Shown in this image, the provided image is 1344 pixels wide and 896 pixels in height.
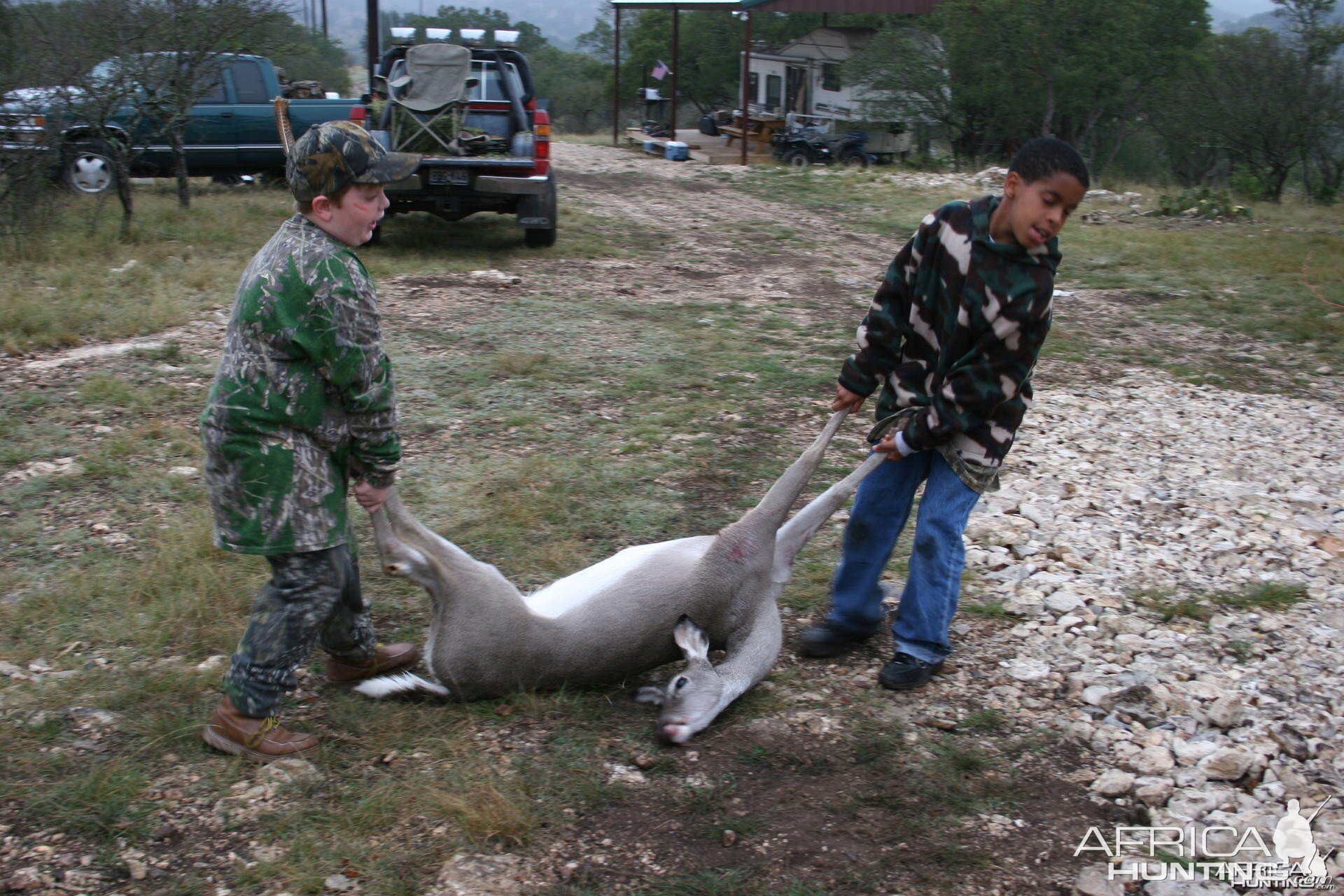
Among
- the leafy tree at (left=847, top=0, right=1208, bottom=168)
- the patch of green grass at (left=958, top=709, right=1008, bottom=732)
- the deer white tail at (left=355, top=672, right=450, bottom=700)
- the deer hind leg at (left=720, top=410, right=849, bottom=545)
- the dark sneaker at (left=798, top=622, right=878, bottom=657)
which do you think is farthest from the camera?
the leafy tree at (left=847, top=0, right=1208, bottom=168)

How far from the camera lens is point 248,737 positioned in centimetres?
313

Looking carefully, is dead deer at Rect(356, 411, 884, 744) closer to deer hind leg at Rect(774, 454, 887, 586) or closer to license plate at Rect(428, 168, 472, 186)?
deer hind leg at Rect(774, 454, 887, 586)

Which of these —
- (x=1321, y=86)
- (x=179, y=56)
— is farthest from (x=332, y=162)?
(x=1321, y=86)

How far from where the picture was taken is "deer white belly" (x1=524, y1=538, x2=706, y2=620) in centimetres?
347

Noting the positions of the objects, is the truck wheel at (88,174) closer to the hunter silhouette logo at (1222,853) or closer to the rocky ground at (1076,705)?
the rocky ground at (1076,705)

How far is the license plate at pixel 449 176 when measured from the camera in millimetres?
10227

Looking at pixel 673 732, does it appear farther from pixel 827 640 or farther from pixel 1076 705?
pixel 1076 705

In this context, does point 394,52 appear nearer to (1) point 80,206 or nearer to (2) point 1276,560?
(1) point 80,206

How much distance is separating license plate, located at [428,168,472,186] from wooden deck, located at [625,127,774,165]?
1391 centimetres

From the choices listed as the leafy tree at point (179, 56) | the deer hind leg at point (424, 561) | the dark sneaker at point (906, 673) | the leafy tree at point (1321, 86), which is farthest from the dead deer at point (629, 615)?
the leafy tree at point (1321, 86)

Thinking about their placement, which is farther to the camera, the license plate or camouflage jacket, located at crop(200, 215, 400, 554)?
the license plate

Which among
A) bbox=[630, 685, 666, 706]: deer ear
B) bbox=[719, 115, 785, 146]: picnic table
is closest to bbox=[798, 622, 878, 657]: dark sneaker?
bbox=[630, 685, 666, 706]: deer ear

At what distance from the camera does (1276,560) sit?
15.6ft

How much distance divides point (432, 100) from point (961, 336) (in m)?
8.81
